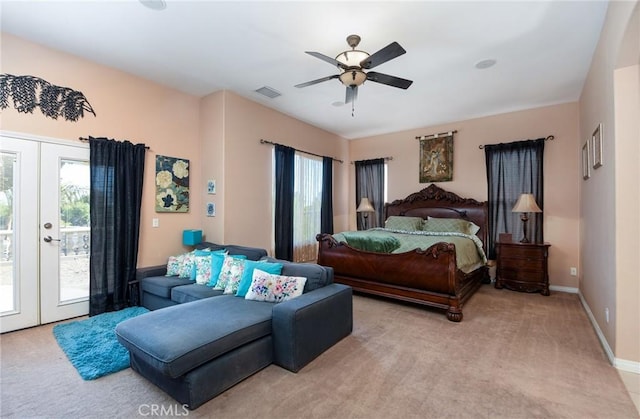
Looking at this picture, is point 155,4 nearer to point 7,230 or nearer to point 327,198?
point 7,230

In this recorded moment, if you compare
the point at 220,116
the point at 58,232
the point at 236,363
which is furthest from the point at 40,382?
the point at 220,116

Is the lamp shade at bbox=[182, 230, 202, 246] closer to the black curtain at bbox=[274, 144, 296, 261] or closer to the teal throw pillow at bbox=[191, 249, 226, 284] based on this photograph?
the teal throw pillow at bbox=[191, 249, 226, 284]

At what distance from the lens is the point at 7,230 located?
293cm

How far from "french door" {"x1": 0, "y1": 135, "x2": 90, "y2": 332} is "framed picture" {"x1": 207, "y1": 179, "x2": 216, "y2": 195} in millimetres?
1425

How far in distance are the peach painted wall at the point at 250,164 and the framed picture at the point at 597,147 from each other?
412 centimetres

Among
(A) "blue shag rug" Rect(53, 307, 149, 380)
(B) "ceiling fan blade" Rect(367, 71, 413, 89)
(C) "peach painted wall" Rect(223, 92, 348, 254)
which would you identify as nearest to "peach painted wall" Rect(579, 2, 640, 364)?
(B) "ceiling fan blade" Rect(367, 71, 413, 89)

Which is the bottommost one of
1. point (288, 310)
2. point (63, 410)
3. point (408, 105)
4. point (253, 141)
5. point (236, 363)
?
point (63, 410)

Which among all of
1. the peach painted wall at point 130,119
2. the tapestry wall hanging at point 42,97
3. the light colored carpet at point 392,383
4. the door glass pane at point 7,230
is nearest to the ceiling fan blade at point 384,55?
the light colored carpet at point 392,383

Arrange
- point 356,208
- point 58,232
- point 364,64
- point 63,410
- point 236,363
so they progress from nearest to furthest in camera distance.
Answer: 1. point 63,410
2. point 236,363
3. point 364,64
4. point 58,232
5. point 356,208

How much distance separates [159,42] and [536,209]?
5428 millimetres

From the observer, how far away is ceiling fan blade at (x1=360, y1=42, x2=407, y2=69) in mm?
2334

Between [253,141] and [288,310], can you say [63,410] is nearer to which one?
[288,310]

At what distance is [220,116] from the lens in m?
4.22

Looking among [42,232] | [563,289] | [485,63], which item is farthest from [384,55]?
[563,289]
